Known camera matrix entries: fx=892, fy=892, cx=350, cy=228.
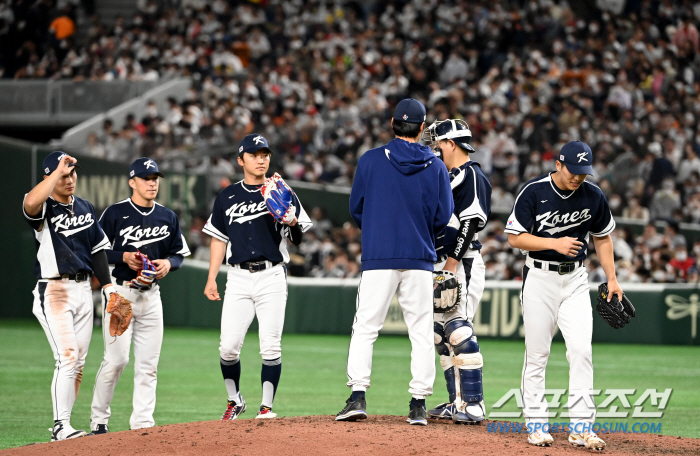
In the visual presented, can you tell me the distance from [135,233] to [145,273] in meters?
0.44

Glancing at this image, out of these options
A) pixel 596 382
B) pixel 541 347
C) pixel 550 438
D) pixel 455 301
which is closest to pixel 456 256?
pixel 455 301

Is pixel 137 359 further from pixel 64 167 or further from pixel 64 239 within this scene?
pixel 64 167

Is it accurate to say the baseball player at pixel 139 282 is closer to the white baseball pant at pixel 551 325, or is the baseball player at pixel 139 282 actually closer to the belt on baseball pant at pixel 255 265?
the belt on baseball pant at pixel 255 265

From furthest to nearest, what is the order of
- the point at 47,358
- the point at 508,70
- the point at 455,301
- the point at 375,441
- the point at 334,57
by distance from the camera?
the point at 334,57
the point at 508,70
the point at 47,358
the point at 455,301
the point at 375,441

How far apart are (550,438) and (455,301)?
113cm

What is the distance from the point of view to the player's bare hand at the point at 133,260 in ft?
22.0

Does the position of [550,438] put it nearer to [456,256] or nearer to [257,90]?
[456,256]

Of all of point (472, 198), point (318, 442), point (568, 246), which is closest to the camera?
point (318, 442)

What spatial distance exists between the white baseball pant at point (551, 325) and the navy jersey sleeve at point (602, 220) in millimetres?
310

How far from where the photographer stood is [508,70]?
890 inches

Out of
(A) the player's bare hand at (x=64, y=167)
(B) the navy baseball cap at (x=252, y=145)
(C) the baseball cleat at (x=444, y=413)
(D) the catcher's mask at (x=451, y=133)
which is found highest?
(D) the catcher's mask at (x=451, y=133)

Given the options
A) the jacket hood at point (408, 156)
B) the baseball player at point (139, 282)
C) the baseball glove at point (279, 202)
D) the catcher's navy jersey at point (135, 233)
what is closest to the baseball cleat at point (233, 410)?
the baseball player at point (139, 282)

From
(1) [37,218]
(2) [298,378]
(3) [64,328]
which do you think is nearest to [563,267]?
(3) [64,328]

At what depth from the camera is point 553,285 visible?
5.80 metres
